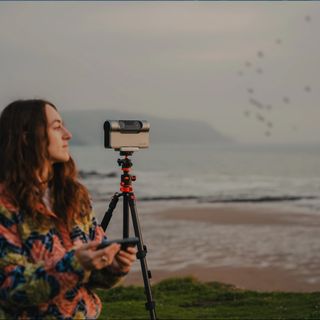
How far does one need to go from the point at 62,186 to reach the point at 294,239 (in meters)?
19.3

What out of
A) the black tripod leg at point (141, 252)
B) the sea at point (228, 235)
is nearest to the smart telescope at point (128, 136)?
the black tripod leg at point (141, 252)

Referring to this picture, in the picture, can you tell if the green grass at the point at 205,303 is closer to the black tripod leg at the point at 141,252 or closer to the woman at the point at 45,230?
the black tripod leg at the point at 141,252

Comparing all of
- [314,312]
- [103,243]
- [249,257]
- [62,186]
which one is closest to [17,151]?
[62,186]

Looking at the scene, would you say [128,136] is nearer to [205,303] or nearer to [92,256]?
[92,256]

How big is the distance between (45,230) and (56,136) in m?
0.34

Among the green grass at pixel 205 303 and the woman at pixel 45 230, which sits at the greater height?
the woman at pixel 45 230

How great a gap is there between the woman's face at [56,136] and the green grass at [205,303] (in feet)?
21.7

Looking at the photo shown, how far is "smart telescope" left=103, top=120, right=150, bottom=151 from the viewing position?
15.1 feet

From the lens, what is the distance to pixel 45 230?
2.31m

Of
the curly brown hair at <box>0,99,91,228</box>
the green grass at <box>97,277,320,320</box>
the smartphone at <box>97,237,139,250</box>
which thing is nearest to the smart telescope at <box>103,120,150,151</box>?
the curly brown hair at <box>0,99,91,228</box>

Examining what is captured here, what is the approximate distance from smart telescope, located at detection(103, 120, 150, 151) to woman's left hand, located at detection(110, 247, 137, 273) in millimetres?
2234

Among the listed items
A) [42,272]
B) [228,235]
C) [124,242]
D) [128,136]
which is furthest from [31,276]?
[228,235]

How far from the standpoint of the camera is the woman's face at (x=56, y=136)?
2.44m

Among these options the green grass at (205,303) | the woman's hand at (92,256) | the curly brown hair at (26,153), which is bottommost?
the green grass at (205,303)
